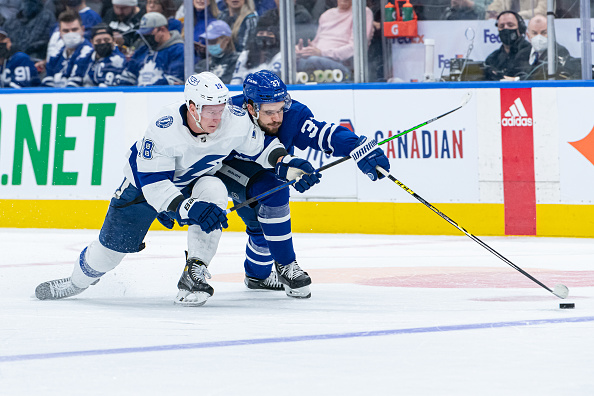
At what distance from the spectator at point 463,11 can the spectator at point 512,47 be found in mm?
126

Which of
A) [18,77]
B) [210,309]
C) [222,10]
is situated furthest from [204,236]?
[18,77]

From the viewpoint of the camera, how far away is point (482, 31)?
6.36m

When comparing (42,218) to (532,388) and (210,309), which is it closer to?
(210,309)

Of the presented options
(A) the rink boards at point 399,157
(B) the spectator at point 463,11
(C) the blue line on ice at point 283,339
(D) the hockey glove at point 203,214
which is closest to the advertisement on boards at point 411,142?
(A) the rink boards at point 399,157

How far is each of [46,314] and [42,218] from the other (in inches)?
136

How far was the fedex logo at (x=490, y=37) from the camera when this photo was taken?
6.33 metres

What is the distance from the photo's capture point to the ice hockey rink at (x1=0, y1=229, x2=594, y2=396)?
103 inches

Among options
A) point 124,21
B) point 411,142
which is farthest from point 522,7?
point 124,21

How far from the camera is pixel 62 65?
7574 millimetres

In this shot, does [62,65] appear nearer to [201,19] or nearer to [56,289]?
[201,19]

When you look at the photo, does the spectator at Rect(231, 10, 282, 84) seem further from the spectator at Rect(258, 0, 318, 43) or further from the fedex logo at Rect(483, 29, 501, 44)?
the fedex logo at Rect(483, 29, 501, 44)

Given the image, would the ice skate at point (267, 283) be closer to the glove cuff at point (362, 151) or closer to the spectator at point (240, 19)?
the glove cuff at point (362, 151)

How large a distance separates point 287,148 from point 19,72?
387 cm

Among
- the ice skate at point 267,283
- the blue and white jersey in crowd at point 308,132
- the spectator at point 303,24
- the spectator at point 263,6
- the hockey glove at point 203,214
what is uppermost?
the spectator at point 263,6
